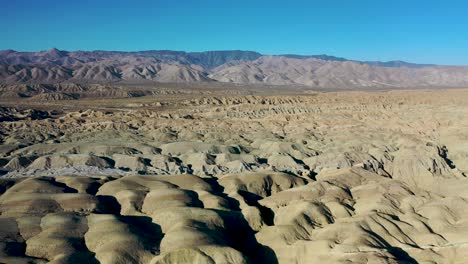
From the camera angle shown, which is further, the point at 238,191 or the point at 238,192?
the point at 238,191

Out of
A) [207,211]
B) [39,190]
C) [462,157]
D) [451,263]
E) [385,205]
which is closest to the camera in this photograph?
[451,263]

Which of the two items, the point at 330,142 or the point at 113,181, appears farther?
the point at 330,142

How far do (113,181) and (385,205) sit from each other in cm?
2548

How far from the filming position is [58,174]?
53.1m

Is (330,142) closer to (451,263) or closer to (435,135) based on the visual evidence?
(435,135)

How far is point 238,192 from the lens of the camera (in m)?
43.5

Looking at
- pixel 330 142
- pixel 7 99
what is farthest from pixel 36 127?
pixel 7 99

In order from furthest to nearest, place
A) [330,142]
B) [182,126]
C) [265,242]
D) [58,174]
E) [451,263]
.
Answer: [182,126]
[330,142]
[58,174]
[265,242]
[451,263]

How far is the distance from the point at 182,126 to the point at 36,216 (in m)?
48.2

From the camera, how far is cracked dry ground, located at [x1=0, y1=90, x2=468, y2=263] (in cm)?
3072

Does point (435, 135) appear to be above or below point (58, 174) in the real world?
above

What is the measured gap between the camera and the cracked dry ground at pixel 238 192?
101ft

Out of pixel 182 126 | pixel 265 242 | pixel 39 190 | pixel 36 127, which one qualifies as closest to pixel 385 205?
pixel 265 242

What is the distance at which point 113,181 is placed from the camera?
46125mm
